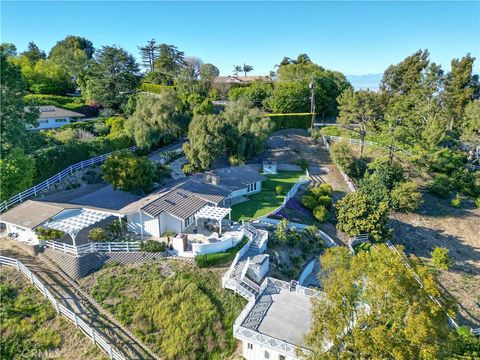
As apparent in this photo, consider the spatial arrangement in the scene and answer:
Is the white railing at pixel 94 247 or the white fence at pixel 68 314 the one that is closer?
the white fence at pixel 68 314

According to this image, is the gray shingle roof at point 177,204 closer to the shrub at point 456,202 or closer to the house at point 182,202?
the house at point 182,202

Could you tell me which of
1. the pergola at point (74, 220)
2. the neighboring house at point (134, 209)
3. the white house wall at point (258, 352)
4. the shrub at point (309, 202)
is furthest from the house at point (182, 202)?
the white house wall at point (258, 352)

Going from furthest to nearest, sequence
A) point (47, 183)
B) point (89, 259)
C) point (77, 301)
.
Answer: point (47, 183)
point (89, 259)
point (77, 301)

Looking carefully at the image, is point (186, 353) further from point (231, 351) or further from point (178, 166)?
point (178, 166)

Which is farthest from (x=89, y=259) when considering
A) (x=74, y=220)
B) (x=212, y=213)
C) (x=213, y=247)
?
(x=212, y=213)

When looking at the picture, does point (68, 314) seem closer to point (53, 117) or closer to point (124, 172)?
point (124, 172)

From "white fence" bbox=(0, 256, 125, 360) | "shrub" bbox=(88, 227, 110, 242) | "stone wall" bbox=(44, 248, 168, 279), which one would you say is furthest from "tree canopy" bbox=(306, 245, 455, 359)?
"shrub" bbox=(88, 227, 110, 242)

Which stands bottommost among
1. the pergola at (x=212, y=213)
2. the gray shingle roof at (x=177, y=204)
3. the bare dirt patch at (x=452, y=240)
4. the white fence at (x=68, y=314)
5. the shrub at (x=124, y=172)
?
the bare dirt patch at (x=452, y=240)
